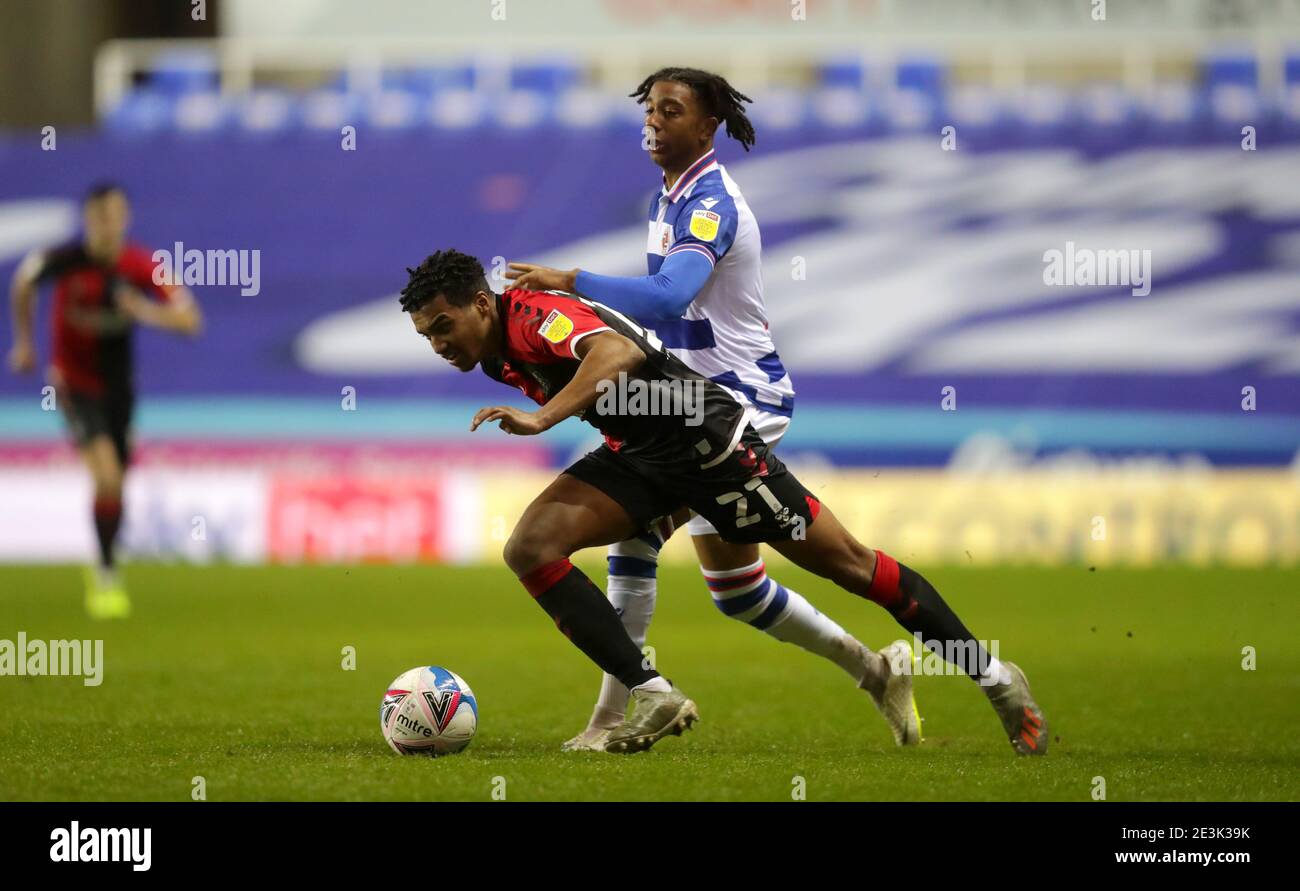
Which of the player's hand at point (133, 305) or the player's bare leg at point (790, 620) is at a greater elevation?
the player's hand at point (133, 305)

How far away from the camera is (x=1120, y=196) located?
2216cm

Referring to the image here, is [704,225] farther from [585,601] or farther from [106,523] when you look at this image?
[106,523]

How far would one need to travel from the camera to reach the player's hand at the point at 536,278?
5.79 metres

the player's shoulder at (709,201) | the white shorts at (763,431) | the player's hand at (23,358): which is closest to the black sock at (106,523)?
the player's hand at (23,358)

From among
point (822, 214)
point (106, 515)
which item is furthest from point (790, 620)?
point (822, 214)

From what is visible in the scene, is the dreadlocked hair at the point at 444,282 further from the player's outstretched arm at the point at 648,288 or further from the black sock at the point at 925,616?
the black sock at the point at 925,616

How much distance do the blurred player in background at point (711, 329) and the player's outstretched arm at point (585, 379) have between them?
A: 0.41 meters

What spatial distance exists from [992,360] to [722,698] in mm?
14138

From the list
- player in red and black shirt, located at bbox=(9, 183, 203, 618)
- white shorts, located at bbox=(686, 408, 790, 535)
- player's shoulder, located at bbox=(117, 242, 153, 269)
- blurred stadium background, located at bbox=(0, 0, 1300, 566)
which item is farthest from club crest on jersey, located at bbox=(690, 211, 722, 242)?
blurred stadium background, located at bbox=(0, 0, 1300, 566)

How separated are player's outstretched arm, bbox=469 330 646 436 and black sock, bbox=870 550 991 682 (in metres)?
1.20

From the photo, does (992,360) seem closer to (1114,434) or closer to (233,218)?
(1114,434)

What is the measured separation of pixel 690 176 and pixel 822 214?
16.3 m

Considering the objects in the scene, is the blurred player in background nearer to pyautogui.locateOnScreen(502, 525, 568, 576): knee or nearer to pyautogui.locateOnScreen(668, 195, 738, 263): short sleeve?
pyautogui.locateOnScreen(668, 195, 738, 263): short sleeve
